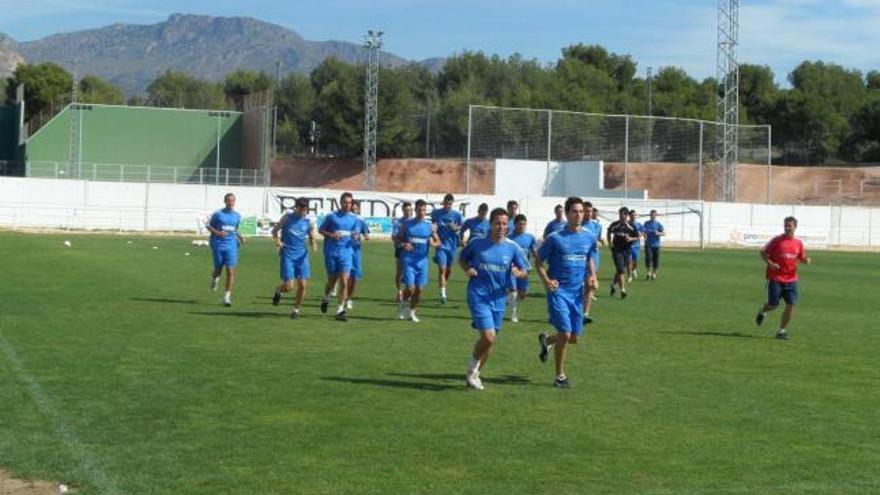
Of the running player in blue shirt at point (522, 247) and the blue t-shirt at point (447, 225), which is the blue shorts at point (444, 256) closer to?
the blue t-shirt at point (447, 225)

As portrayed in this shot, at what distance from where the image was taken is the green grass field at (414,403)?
8.49 metres

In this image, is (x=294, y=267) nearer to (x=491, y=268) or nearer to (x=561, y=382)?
(x=491, y=268)

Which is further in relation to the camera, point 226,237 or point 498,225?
point 226,237

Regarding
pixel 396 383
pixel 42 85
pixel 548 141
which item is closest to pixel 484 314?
pixel 396 383

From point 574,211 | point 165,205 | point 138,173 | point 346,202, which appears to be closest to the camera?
point 574,211

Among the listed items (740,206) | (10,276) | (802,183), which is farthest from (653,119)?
(10,276)

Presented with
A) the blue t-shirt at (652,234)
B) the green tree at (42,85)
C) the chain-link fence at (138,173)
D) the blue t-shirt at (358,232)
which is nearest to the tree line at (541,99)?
the green tree at (42,85)

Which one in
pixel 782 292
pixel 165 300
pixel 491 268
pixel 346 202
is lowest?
pixel 165 300

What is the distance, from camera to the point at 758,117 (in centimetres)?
10388

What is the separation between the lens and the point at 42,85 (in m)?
110

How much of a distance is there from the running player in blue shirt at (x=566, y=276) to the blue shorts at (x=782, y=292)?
585cm

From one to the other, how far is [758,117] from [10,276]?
8699 cm

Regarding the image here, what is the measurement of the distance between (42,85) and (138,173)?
3848cm

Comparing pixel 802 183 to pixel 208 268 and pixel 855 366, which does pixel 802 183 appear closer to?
pixel 208 268
